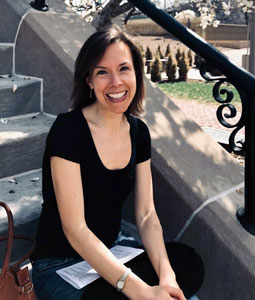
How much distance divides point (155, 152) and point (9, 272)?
121 centimetres

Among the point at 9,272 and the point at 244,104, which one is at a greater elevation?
the point at 244,104

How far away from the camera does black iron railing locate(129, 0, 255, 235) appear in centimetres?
209

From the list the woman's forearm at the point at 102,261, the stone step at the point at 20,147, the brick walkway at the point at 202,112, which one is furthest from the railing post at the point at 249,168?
the brick walkway at the point at 202,112

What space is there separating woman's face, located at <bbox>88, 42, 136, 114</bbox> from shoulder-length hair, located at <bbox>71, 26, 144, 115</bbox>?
26 mm

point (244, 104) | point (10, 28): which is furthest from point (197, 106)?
point (244, 104)

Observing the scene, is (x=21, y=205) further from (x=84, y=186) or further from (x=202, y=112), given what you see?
(x=202, y=112)

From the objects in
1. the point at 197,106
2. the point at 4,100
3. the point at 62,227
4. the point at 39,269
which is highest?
the point at 4,100

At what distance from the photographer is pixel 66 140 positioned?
1.85 meters

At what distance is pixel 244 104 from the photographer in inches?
83.4

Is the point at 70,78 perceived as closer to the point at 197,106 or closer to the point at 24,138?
the point at 24,138

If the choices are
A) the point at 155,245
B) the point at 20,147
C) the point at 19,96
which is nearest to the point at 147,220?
the point at 155,245

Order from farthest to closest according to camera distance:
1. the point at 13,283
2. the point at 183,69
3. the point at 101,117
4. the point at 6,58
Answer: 1. the point at 183,69
2. the point at 6,58
3. the point at 101,117
4. the point at 13,283

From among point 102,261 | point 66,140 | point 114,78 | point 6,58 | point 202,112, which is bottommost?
point 202,112

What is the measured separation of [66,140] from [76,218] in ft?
1.14
